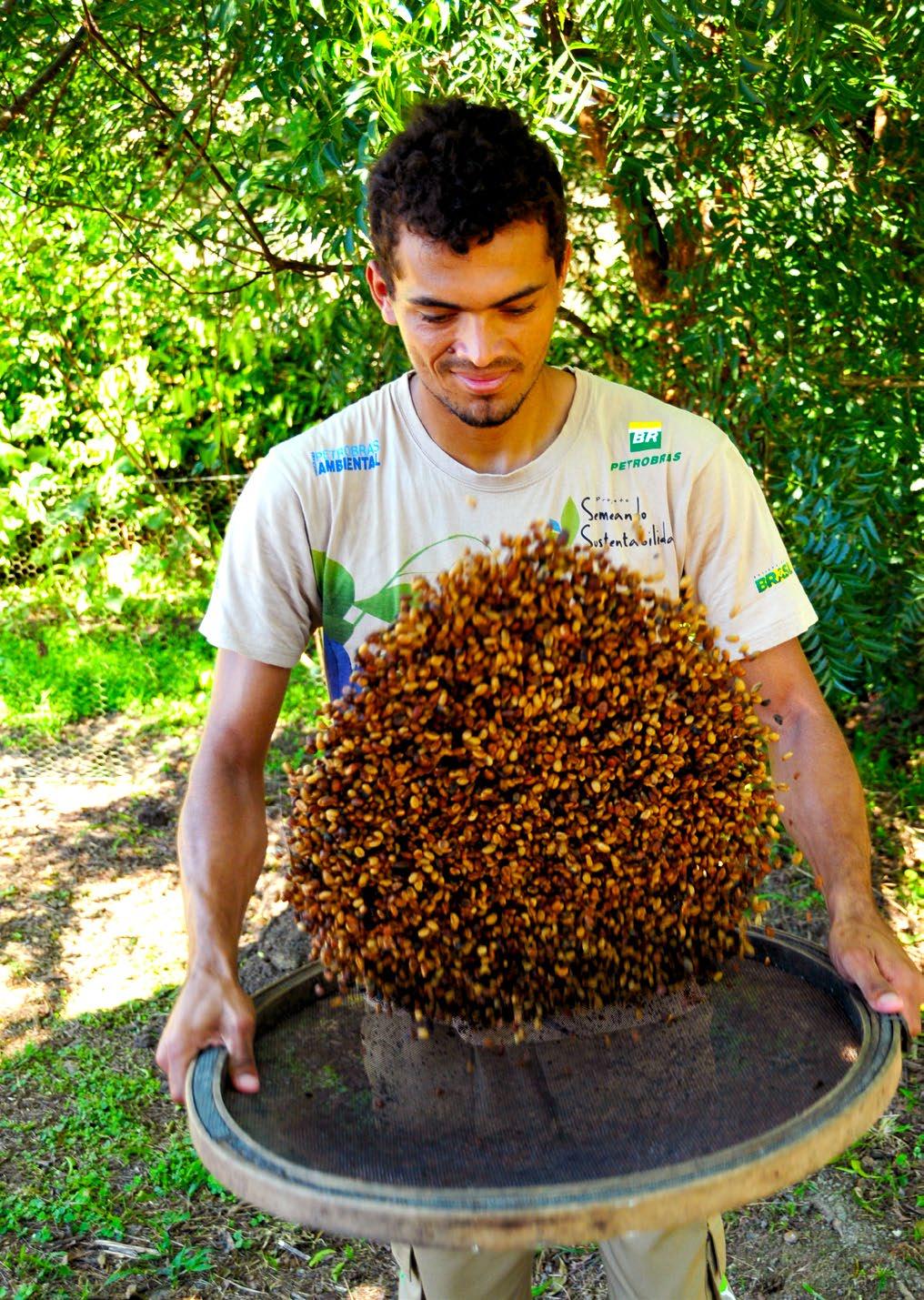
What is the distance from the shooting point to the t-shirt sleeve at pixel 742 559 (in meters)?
2.04

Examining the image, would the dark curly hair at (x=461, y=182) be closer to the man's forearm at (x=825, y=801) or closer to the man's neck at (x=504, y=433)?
the man's neck at (x=504, y=433)

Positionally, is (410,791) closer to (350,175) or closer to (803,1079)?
(803,1079)

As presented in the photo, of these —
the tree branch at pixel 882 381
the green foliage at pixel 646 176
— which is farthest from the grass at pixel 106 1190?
the tree branch at pixel 882 381

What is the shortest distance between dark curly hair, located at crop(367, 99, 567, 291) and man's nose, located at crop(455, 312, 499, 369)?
0.33 feet

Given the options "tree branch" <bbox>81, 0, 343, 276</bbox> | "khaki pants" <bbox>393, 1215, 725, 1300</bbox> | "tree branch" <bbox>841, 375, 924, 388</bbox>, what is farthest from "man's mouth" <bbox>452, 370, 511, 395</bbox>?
"tree branch" <bbox>841, 375, 924, 388</bbox>

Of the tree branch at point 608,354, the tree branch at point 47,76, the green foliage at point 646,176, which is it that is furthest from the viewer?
the tree branch at point 608,354

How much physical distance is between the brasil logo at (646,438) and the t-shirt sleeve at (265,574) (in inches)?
21.0

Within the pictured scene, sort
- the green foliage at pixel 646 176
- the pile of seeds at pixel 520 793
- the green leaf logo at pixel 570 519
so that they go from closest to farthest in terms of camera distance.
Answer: the pile of seeds at pixel 520 793 < the green leaf logo at pixel 570 519 < the green foliage at pixel 646 176

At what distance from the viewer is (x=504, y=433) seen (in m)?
1.96

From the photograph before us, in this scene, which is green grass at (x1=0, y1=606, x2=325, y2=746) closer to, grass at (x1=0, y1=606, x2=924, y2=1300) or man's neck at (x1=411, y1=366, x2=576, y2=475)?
grass at (x1=0, y1=606, x2=924, y2=1300)

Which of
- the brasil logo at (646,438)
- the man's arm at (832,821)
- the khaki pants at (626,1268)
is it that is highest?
the brasil logo at (646,438)

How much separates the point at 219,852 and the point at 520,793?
0.52 meters

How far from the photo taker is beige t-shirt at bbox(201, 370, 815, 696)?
1.96 meters

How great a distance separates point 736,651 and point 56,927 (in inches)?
128
